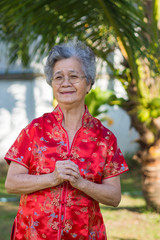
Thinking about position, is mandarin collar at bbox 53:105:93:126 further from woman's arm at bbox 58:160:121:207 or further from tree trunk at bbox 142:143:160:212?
tree trunk at bbox 142:143:160:212

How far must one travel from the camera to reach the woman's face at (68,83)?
2354 millimetres

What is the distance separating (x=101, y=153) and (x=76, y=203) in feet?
1.05

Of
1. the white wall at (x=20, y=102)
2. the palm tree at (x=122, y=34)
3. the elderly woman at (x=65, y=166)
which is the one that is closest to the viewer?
the elderly woman at (x=65, y=166)

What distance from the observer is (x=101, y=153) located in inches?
91.6

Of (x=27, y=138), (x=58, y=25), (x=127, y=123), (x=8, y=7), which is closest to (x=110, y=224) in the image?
(x=58, y=25)

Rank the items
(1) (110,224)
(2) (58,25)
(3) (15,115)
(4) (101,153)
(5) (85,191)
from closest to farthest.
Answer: (5) (85,191), (4) (101,153), (2) (58,25), (1) (110,224), (3) (15,115)

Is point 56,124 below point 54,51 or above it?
below

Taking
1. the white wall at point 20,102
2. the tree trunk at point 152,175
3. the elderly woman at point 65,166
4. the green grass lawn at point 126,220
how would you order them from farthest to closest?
the white wall at point 20,102 → the tree trunk at point 152,175 → the green grass lawn at point 126,220 → the elderly woman at point 65,166

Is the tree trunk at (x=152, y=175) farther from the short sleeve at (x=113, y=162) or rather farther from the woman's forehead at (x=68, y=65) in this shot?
the woman's forehead at (x=68, y=65)

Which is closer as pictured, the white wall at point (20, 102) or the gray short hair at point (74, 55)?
the gray short hair at point (74, 55)

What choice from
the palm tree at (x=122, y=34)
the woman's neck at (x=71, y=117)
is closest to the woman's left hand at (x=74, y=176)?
the woman's neck at (x=71, y=117)

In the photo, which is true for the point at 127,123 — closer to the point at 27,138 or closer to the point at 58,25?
the point at 58,25

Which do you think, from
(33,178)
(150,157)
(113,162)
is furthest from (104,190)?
(150,157)

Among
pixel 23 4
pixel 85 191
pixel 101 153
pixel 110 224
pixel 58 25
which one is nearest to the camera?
pixel 85 191
